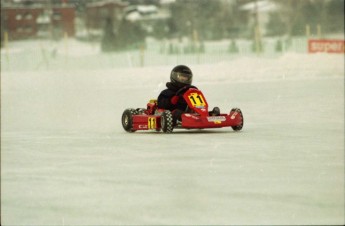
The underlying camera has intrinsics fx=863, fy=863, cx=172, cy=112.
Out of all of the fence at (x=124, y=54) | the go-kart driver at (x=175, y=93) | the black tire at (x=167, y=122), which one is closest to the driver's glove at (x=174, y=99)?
the go-kart driver at (x=175, y=93)

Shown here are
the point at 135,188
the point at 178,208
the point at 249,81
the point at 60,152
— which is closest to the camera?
the point at 178,208

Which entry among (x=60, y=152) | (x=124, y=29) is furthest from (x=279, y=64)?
(x=124, y=29)

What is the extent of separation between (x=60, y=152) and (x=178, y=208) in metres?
3.53

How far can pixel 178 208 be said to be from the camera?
6148mm

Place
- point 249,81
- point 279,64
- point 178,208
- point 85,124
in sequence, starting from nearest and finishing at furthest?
point 178,208, point 85,124, point 249,81, point 279,64

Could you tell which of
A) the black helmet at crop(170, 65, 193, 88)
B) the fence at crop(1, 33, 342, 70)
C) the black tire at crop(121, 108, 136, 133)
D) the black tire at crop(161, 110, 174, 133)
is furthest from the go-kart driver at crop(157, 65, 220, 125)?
the fence at crop(1, 33, 342, 70)

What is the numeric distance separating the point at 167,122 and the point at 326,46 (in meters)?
25.0

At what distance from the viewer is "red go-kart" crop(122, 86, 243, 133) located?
10922 mm

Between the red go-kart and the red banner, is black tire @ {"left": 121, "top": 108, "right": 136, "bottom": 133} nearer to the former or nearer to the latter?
the red go-kart

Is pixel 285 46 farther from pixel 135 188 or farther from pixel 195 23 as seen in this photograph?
pixel 135 188

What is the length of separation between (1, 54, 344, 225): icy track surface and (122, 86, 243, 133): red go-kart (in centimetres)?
15

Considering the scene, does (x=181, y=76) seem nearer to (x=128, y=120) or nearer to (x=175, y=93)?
(x=175, y=93)

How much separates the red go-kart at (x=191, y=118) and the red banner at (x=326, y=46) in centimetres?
2405

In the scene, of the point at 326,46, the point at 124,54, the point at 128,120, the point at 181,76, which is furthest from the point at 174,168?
the point at 124,54
